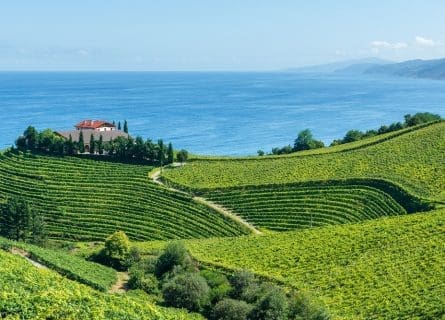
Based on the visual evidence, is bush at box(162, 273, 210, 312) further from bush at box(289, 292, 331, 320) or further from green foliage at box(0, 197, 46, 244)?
green foliage at box(0, 197, 46, 244)

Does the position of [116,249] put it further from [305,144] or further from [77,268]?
[305,144]

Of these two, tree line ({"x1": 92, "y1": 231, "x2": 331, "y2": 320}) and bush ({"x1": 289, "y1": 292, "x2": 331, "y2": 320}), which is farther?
tree line ({"x1": 92, "y1": 231, "x2": 331, "y2": 320})

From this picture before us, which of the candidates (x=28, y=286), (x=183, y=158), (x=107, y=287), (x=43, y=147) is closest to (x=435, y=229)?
(x=107, y=287)

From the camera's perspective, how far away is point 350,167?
69.3m

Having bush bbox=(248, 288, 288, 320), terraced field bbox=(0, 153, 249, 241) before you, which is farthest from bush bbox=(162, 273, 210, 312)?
A: terraced field bbox=(0, 153, 249, 241)

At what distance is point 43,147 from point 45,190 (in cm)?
1520

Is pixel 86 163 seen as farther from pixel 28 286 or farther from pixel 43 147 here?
pixel 28 286

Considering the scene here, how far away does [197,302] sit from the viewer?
36406mm

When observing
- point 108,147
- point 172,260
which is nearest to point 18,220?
point 172,260

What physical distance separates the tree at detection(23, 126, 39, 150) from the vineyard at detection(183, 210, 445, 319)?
132ft

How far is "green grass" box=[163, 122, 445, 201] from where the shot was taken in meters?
64.0

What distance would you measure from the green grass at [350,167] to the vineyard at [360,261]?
1281 centimetres

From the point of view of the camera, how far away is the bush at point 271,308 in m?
32.7

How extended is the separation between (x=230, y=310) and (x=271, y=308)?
259cm
